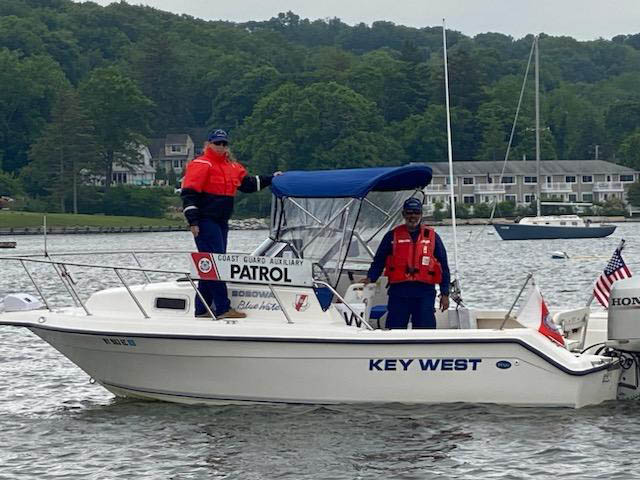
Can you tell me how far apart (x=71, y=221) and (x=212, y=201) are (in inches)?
3746

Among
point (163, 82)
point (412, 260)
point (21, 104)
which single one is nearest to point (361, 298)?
point (412, 260)

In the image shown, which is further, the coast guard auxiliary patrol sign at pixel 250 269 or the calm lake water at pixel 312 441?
the coast guard auxiliary patrol sign at pixel 250 269

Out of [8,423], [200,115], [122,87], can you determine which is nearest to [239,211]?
[122,87]

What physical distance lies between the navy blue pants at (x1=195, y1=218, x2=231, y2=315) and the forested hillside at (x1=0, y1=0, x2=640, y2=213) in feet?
356

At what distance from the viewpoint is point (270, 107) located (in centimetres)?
13875

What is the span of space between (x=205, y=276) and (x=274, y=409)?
1431 millimetres

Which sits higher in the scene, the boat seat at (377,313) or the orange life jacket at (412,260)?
the orange life jacket at (412,260)

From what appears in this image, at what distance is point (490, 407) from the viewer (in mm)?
12828

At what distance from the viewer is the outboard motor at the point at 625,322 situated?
42.2 ft

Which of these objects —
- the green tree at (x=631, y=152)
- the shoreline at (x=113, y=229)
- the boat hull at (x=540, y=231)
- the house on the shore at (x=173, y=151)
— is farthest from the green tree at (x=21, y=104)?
the boat hull at (x=540, y=231)

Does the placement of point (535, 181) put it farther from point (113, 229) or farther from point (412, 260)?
point (412, 260)

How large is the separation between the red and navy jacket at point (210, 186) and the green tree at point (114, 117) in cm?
11691

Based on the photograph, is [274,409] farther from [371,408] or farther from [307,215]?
[307,215]

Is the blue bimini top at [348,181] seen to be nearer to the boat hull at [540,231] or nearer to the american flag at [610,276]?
the american flag at [610,276]
